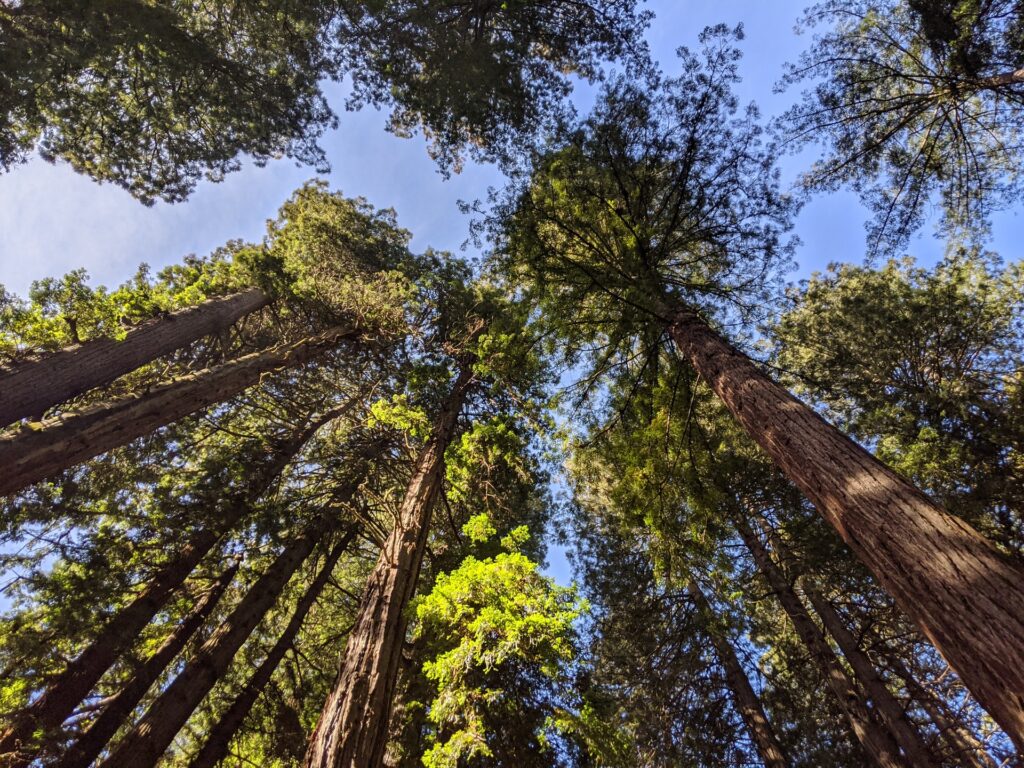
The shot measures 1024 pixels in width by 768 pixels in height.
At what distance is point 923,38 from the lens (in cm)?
664

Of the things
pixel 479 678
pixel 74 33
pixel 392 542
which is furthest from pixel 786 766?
pixel 74 33

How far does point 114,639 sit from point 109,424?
3256 millimetres

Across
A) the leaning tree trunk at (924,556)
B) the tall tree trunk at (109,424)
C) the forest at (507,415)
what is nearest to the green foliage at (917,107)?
the forest at (507,415)

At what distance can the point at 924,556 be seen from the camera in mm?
2387

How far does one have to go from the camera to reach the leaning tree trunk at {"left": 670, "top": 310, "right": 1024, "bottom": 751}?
1951 mm

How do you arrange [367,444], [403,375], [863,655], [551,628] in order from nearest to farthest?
[551,628] → [863,655] → [367,444] → [403,375]

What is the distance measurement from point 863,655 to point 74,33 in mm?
15189

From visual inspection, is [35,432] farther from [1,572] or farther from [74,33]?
[74,33]

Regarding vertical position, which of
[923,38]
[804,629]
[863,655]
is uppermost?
[923,38]

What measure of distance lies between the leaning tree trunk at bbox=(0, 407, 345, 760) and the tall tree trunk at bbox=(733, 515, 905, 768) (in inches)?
364

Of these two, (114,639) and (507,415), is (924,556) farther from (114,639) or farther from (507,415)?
(114,639)

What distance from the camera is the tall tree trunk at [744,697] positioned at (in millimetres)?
7129

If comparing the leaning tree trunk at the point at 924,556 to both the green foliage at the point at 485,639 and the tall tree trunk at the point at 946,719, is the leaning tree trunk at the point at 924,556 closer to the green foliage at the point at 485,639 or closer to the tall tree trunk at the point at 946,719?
the green foliage at the point at 485,639

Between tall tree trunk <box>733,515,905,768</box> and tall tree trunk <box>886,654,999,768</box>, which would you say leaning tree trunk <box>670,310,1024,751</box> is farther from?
tall tree trunk <box>733,515,905,768</box>
